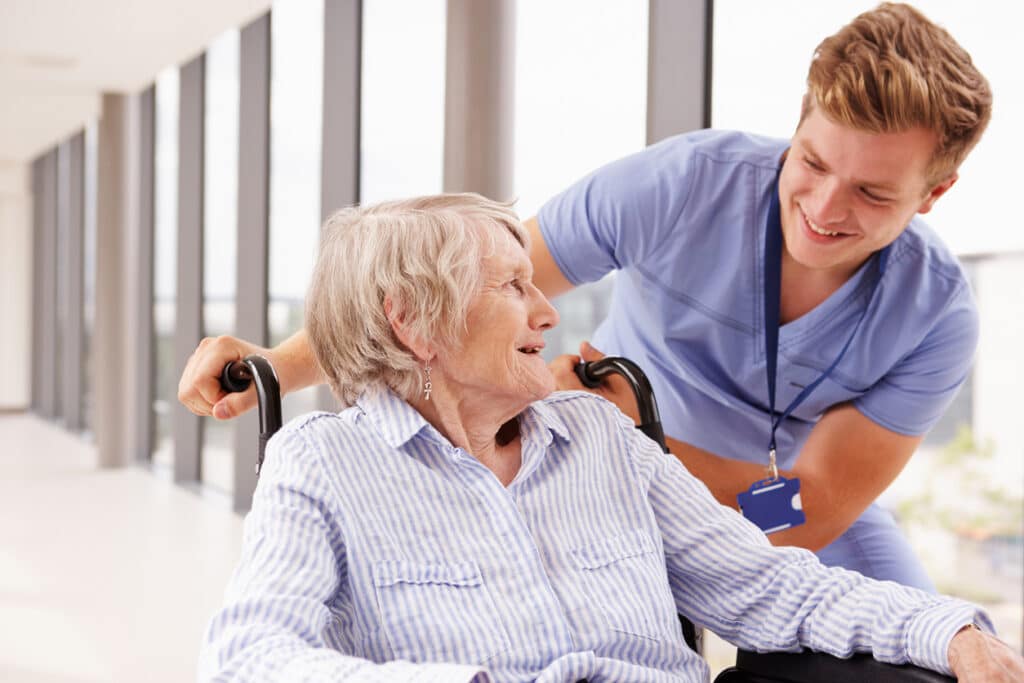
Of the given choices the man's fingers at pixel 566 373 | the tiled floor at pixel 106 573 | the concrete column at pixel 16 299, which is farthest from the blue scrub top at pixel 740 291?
the concrete column at pixel 16 299

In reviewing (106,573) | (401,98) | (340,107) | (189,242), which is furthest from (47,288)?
(401,98)

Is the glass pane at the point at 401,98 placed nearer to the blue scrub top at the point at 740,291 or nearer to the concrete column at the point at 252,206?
the concrete column at the point at 252,206

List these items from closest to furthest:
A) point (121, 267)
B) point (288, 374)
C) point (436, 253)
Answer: point (436, 253) → point (288, 374) → point (121, 267)

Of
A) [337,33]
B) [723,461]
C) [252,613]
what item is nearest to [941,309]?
[723,461]

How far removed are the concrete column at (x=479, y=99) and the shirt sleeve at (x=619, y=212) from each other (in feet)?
5.14

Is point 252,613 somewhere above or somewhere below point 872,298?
below

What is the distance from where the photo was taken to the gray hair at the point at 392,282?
56.4 inches

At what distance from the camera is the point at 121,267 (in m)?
7.52

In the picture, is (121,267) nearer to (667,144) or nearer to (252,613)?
(667,144)

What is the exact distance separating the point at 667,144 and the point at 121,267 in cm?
632

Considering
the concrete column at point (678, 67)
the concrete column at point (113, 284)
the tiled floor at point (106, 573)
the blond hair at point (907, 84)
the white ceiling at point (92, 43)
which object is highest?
the white ceiling at point (92, 43)

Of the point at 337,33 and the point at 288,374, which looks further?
the point at 337,33

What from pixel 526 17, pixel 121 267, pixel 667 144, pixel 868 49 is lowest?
pixel 121 267

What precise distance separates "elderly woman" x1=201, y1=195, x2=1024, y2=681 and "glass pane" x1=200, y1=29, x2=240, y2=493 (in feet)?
16.0
